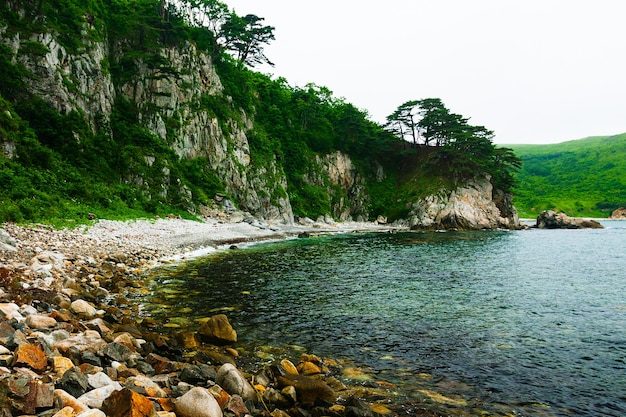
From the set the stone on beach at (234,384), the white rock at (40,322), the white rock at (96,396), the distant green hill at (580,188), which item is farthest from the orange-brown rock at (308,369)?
the distant green hill at (580,188)

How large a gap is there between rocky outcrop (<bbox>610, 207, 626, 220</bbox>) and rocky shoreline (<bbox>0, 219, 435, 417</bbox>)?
17398 centimetres

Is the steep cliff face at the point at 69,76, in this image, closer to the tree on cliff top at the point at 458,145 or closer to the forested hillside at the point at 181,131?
the forested hillside at the point at 181,131

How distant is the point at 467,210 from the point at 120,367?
253 feet

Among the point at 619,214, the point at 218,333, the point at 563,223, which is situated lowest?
the point at 619,214

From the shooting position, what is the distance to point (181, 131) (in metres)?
52.9

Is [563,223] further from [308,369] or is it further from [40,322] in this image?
[40,322]

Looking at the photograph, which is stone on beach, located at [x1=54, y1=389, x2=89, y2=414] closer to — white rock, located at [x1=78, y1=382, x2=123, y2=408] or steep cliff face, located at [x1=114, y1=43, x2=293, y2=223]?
white rock, located at [x1=78, y1=382, x2=123, y2=408]

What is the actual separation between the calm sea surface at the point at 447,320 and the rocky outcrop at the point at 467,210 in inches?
1916

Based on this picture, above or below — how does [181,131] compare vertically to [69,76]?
below

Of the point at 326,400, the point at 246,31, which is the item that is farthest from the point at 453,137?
the point at 326,400

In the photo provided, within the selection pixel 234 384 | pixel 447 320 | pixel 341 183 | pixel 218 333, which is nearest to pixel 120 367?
pixel 234 384

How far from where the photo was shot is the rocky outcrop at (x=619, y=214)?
136 m

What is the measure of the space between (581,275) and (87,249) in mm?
29412

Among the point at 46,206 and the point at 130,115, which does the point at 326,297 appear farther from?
the point at 130,115
